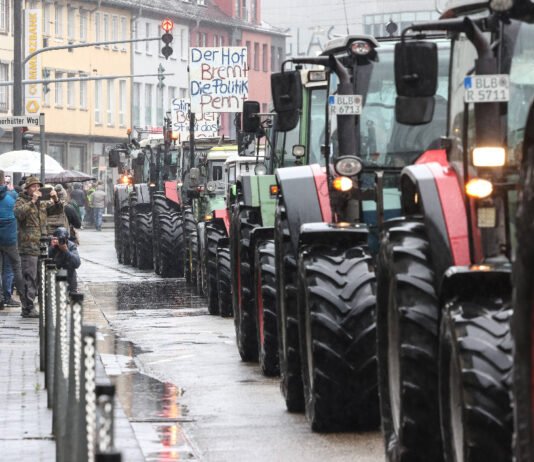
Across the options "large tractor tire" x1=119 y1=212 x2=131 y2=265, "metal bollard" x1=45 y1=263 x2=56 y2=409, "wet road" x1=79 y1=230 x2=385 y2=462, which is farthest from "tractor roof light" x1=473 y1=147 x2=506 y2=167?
"large tractor tire" x1=119 y1=212 x2=131 y2=265

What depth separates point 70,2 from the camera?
86188 millimetres

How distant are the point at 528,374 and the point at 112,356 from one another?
11.6 metres

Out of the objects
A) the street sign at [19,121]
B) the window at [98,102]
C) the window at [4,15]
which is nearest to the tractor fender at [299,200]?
the street sign at [19,121]

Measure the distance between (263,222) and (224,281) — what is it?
5.14 meters

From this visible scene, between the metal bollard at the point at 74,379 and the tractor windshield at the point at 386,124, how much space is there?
4.39 meters

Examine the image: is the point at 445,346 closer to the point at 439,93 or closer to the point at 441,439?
the point at 441,439

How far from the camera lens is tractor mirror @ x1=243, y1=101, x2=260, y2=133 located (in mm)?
17203

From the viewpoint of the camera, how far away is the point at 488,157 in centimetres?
731

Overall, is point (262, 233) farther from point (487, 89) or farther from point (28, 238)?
point (28, 238)

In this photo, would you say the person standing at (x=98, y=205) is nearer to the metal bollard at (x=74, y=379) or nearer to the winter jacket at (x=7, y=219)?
the winter jacket at (x=7, y=219)

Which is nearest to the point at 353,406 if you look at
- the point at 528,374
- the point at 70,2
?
the point at 528,374

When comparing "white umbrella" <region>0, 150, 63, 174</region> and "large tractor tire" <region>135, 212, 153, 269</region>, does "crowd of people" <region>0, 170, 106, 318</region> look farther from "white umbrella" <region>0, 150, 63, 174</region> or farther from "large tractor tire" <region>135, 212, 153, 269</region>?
"large tractor tire" <region>135, 212, 153, 269</region>

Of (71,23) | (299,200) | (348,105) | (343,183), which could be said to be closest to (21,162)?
(299,200)

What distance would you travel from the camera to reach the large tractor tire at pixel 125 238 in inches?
1480
